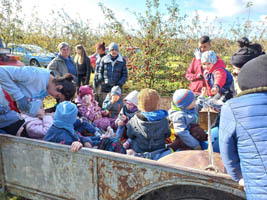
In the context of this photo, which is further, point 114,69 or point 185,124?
point 114,69

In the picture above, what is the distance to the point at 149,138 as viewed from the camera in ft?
8.48

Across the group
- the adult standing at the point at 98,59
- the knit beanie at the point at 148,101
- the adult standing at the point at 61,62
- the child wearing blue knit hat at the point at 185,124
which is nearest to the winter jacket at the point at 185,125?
the child wearing blue knit hat at the point at 185,124

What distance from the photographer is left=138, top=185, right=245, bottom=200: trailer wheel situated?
1.77 m

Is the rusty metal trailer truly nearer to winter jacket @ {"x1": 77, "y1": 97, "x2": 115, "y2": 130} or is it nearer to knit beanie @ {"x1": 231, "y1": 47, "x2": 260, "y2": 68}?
winter jacket @ {"x1": 77, "y1": 97, "x2": 115, "y2": 130}

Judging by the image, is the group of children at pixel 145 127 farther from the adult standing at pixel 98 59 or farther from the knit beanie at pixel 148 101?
the adult standing at pixel 98 59

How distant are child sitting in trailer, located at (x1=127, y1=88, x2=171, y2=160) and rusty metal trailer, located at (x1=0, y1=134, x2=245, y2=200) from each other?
2.13ft

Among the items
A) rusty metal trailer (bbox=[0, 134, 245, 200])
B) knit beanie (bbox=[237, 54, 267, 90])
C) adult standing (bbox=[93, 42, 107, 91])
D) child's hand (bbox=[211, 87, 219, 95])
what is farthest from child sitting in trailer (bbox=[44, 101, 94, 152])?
adult standing (bbox=[93, 42, 107, 91])

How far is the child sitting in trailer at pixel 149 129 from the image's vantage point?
2.55 m

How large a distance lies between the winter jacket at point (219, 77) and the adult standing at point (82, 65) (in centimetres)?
322

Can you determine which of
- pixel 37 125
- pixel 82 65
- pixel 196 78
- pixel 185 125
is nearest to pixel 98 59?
pixel 82 65

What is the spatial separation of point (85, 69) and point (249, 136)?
5405mm

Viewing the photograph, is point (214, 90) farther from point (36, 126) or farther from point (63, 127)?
point (36, 126)

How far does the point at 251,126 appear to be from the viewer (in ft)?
4.47

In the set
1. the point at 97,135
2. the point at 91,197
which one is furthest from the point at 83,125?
the point at 91,197
